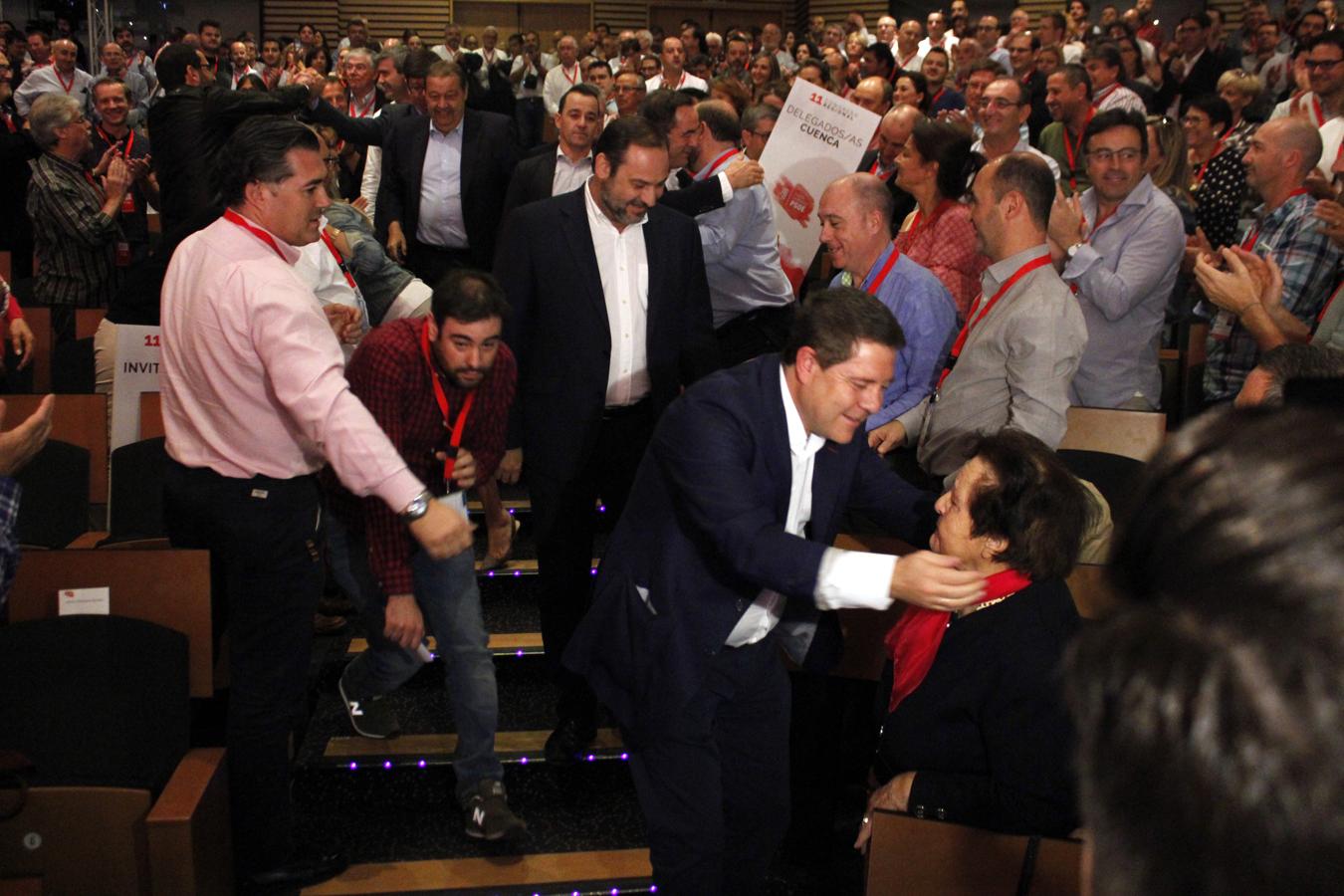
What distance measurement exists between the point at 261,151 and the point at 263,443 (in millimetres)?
638

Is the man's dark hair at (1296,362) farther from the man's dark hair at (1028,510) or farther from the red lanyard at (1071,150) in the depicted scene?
the red lanyard at (1071,150)

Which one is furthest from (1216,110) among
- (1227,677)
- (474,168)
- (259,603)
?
(1227,677)

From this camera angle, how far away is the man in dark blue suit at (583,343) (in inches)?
135

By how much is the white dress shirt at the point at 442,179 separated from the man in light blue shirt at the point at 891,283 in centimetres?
219

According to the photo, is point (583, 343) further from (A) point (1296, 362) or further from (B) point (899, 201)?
(B) point (899, 201)

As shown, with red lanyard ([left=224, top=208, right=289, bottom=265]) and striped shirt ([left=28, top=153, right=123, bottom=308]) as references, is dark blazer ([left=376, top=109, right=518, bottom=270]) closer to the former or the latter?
striped shirt ([left=28, top=153, right=123, bottom=308])

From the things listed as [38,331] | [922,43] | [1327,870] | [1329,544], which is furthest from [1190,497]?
[922,43]

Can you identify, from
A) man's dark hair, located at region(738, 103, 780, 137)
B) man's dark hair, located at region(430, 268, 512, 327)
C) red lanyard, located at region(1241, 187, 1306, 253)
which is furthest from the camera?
man's dark hair, located at region(738, 103, 780, 137)

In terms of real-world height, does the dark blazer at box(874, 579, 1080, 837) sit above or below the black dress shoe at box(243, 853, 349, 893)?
above

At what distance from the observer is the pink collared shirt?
2.41 metres

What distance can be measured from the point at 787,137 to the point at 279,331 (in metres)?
3.35

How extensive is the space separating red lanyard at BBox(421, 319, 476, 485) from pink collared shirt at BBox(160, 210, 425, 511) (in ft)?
1.18

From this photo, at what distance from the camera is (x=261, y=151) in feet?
8.34

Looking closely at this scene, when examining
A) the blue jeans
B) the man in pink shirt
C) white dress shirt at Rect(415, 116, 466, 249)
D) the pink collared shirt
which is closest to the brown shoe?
the blue jeans
